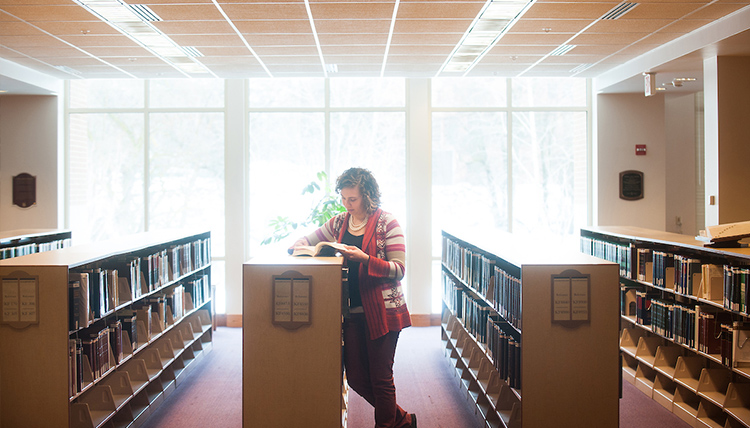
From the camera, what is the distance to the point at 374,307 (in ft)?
9.94

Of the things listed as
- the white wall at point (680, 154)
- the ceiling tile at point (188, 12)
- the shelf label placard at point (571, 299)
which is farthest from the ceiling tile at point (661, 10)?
the white wall at point (680, 154)

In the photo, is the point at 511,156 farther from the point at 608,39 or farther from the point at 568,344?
the point at 568,344

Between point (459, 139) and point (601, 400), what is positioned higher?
point (459, 139)

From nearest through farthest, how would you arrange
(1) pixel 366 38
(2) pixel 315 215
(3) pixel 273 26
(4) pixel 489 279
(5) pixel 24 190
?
(4) pixel 489 279, (3) pixel 273 26, (1) pixel 366 38, (2) pixel 315 215, (5) pixel 24 190

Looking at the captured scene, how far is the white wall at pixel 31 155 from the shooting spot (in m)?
6.79

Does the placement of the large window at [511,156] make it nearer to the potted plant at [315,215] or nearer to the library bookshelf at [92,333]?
the potted plant at [315,215]

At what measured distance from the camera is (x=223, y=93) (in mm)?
7129

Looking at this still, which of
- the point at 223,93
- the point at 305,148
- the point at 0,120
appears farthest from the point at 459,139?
the point at 0,120

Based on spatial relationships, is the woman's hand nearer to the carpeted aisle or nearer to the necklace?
the necklace

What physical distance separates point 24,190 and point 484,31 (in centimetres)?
616

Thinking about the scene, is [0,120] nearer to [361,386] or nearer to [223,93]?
[223,93]

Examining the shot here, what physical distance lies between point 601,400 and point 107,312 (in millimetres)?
3094

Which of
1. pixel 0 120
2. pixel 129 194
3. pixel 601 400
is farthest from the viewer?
pixel 129 194

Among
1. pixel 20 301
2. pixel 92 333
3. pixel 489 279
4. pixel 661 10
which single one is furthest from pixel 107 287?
pixel 661 10
